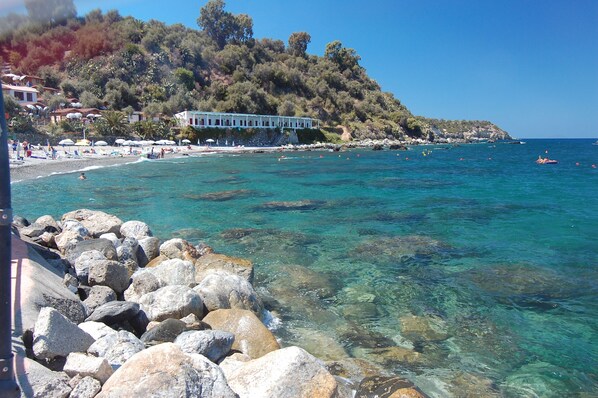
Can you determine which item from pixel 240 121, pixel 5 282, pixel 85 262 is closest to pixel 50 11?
pixel 5 282

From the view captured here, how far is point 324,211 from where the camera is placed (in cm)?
2442

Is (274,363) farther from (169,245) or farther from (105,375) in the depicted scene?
(169,245)

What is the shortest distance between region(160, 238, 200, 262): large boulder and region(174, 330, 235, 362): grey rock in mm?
5603

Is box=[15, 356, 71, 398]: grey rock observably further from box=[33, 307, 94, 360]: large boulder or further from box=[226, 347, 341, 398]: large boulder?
box=[226, 347, 341, 398]: large boulder

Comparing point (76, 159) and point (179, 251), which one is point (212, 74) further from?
point (179, 251)

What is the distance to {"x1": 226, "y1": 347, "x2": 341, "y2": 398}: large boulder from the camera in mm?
5176

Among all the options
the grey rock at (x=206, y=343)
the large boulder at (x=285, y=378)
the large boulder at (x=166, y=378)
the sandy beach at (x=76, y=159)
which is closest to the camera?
the large boulder at (x=166, y=378)

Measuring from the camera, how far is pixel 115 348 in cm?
575

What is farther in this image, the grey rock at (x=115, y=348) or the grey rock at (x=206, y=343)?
the grey rock at (x=206, y=343)

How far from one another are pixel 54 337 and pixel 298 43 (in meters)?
151

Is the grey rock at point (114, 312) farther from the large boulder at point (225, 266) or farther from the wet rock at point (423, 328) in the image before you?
the wet rock at point (423, 328)

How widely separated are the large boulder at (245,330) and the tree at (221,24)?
448ft

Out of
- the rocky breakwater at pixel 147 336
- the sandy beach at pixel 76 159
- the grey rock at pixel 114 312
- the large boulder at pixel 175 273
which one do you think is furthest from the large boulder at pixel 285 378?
the sandy beach at pixel 76 159

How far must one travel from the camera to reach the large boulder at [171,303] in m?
7.98
